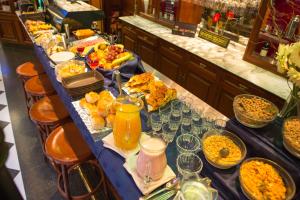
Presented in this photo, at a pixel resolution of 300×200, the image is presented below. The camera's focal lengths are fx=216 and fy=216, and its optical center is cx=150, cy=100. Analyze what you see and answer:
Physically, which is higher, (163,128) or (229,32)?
(229,32)

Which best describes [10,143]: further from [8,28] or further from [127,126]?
[8,28]

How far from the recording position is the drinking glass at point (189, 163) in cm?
119

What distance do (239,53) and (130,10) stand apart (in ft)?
12.2

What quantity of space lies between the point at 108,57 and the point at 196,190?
64.1 inches

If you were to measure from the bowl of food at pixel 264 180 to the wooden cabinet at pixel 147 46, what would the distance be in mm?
3182

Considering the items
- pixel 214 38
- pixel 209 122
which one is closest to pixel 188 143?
pixel 209 122

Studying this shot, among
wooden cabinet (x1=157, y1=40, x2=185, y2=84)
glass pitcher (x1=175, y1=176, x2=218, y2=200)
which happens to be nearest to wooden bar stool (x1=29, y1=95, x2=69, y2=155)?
glass pitcher (x1=175, y1=176, x2=218, y2=200)

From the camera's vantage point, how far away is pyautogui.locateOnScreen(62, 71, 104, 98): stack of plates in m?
1.77

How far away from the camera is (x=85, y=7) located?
3283mm

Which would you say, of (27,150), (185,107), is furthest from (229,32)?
(27,150)

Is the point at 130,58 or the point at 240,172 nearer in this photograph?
the point at 240,172

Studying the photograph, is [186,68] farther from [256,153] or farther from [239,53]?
[256,153]

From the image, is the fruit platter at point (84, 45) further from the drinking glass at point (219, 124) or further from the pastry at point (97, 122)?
the drinking glass at point (219, 124)

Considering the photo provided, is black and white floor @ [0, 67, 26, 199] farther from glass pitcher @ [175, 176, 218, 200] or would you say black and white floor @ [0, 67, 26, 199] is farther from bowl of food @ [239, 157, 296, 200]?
bowl of food @ [239, 157, 296, 200]
